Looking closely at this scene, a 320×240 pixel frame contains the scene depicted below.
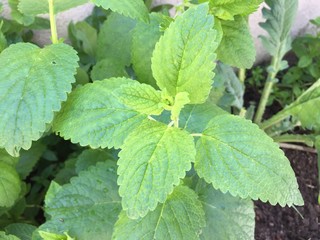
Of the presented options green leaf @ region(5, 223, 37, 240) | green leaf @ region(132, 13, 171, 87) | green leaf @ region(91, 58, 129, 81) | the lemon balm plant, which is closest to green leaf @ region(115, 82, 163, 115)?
the lemon balm plant

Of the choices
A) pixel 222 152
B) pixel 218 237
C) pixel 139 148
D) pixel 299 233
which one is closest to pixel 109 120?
pixel 139 148

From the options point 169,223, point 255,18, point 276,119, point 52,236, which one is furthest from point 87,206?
point 255,18

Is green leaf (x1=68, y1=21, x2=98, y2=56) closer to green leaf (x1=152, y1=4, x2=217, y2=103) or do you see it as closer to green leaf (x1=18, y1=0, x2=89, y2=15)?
green leaf (x1=18, y1=0, x2=89, y2=15)

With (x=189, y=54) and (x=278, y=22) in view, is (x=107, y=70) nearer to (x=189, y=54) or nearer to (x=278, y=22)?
(x=189, y=54)

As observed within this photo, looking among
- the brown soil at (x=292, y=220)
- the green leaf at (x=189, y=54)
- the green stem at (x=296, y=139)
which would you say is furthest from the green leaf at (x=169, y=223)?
the green stem at (x=296, y=139)

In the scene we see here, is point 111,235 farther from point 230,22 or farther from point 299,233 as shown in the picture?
point 299,233
